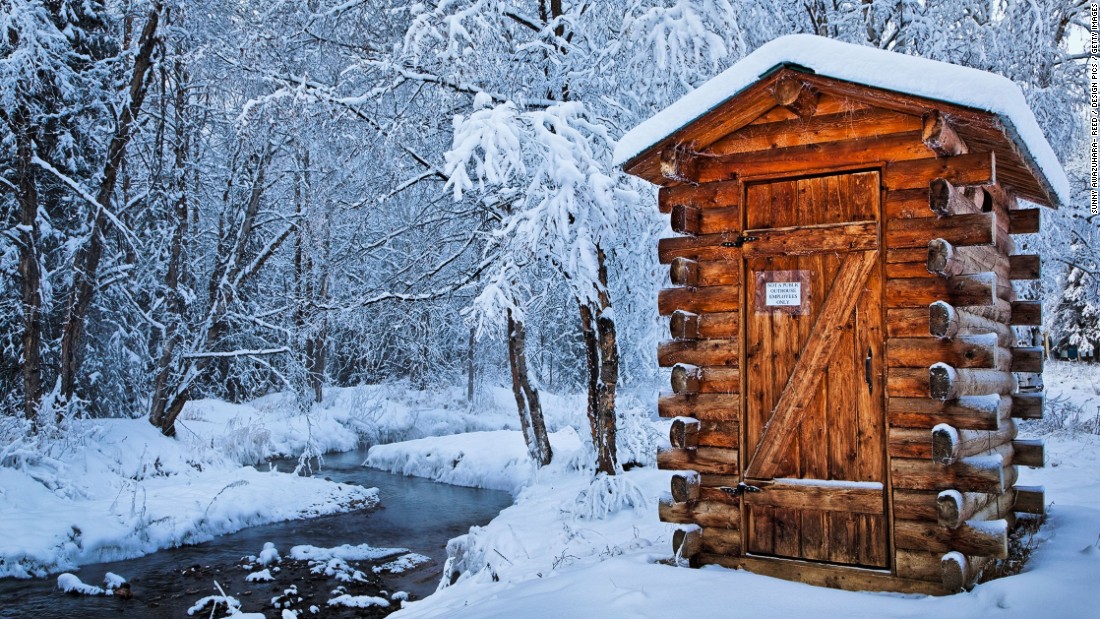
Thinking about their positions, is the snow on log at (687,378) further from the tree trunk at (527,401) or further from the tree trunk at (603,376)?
the tree trunk at (527,401)

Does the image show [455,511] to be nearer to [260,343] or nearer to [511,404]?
[260,343]

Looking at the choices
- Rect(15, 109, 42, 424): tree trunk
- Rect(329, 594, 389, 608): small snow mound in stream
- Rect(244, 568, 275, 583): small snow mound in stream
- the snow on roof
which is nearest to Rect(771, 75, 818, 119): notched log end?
the snow on roof

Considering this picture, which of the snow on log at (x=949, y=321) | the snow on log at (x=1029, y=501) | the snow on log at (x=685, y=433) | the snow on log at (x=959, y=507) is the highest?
the snow on log at (x=949, y=321)

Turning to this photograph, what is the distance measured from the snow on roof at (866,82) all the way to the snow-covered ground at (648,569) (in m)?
3.01

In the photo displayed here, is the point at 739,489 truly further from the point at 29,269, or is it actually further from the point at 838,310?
the point at 29,269

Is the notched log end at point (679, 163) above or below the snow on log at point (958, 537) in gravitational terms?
above

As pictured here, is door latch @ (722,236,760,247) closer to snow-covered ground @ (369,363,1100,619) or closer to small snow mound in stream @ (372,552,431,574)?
snow-covered ground @ (369,363,1100,619)

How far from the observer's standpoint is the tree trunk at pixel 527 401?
13.8 metres

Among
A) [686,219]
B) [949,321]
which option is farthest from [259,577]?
[949,321]

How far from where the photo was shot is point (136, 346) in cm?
1680

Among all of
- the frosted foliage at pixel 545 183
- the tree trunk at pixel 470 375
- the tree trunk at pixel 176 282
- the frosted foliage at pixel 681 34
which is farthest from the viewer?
the tree trunk at pixel 470 375

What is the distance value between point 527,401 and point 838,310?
28.7 ft

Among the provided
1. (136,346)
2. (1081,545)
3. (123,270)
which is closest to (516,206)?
(1081,545)

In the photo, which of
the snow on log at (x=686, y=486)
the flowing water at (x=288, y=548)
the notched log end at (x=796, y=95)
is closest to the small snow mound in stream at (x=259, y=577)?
the flowing water at (x=288, y=548)
